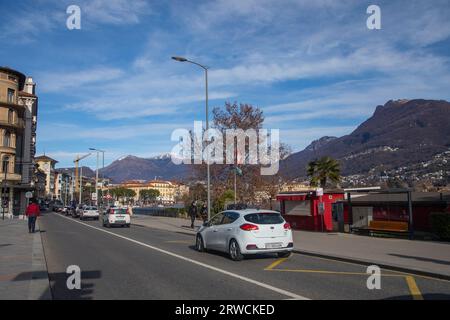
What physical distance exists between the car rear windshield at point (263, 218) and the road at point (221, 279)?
115 centimetres

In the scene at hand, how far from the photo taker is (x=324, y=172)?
51469 mm

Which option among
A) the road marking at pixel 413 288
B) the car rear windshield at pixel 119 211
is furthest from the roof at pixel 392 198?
the road marking at pixel 413 288

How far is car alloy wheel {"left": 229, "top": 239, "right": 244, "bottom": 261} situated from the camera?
13430 millimetres

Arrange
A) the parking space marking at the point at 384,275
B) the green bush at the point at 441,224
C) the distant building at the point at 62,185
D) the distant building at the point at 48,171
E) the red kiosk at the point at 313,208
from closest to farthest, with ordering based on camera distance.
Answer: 1. the parking space marking at the point at 384,275
2. the green bush at the point at 441,224
3. the red kiosk at the point at 313,208
4. the distant building at the point at 48,171
5. the distant building at the point at 62,185

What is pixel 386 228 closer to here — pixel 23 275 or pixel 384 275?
pixel 384 275

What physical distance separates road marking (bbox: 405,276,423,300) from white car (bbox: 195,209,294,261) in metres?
3.99

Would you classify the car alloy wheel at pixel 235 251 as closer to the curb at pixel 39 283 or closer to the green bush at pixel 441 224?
the curb at pixel 39 283

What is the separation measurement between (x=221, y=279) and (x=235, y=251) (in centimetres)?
338

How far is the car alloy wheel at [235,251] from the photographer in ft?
44.1

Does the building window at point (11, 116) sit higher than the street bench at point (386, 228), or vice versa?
the building window at point (11, 116)

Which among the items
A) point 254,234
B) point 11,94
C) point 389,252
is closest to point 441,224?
point 389,252

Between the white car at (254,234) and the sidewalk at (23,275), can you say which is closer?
the sidewalk at (23,275)

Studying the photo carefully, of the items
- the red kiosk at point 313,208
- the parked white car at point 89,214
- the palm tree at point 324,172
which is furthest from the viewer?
the palm tree at point 324,172
